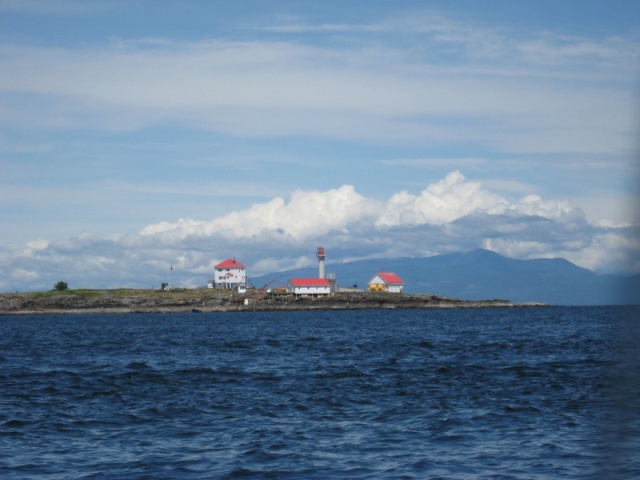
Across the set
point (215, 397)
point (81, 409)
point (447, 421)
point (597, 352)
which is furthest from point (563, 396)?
point (597, 352)

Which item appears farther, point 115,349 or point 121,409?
point 115,349

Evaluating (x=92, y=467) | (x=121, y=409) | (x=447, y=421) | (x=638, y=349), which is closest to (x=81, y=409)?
(x=121, y=409)

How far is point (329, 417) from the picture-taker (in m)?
32.2

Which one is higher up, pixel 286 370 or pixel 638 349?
pixel 638 349

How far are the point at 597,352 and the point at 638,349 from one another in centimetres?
5778

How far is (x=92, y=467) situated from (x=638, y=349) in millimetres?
19648

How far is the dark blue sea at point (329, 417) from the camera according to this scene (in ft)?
76.6

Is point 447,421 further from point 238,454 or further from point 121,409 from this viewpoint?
point 121,409

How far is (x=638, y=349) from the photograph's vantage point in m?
8.48

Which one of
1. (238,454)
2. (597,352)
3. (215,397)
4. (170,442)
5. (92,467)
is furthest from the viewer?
(597,352)

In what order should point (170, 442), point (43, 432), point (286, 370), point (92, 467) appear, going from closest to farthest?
1. point (92, 467)
2. point (170, 442)
3. point (43, 432)
4. point (286, 370)

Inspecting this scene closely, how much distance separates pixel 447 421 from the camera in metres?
30.9

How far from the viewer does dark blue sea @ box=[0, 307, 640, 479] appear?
Answer: 76.6ft

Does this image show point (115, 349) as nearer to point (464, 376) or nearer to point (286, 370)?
point (286, 370)
